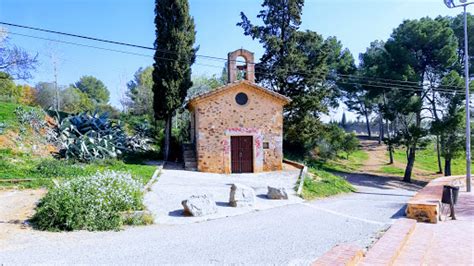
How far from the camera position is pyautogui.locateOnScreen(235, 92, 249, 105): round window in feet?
62.8

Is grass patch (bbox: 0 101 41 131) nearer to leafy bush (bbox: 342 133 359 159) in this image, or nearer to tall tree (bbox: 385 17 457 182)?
tall tree (bbox: 385 17 457 182)

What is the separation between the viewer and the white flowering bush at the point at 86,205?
26.1 ft

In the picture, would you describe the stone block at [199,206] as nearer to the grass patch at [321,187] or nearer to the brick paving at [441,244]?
the grass patch at [321,187]

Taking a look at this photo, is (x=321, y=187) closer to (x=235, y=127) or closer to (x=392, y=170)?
(x=235, y=127)

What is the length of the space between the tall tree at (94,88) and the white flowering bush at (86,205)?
198 feet

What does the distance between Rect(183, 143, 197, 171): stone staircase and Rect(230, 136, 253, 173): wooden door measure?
84.1 inches

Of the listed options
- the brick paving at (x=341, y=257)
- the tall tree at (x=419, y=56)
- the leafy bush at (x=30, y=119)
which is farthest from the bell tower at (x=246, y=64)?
the brick paving at (x=341, y=257)

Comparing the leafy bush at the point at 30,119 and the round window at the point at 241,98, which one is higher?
the round window at the point at 241,98

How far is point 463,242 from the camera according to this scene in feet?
23.7

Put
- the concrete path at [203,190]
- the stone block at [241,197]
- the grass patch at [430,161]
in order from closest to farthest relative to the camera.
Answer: the concrete path at [203,190], the stone block at [241,197], the grass patch at [430,161]

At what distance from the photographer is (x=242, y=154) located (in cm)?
1922

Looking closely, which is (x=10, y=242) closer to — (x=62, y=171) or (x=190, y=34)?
(x=62, y=171)

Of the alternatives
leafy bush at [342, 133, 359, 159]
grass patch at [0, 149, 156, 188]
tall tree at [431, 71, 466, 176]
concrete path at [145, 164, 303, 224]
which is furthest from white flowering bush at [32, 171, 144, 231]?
leafy bush at [342, 133, 359, 159]

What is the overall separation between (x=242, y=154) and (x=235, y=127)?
1536mm
